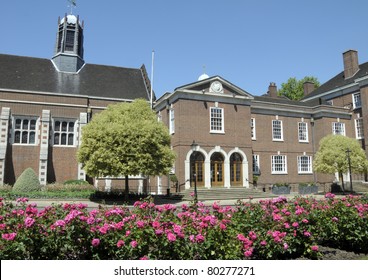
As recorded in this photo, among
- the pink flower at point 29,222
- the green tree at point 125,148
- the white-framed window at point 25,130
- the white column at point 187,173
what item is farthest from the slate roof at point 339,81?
the pink flower at point 29,222

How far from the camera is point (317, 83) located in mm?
57750

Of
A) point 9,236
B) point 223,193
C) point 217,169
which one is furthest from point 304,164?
point 9,236

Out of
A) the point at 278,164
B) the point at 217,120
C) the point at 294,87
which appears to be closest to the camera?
the point at 217,120

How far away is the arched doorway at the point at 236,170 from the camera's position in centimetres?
2948

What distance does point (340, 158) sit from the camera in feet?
96.3

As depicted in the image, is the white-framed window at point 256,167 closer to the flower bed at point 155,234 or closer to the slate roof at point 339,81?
the slate roof at point 339,81

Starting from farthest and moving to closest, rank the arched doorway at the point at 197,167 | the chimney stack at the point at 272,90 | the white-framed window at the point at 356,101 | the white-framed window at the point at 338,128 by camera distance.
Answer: the chimney stack at the point at 272,90 → the white-framed window at the point at 356,101 → the white-framed window at the point at 338,128 → the arched doorway at the point at 197,167

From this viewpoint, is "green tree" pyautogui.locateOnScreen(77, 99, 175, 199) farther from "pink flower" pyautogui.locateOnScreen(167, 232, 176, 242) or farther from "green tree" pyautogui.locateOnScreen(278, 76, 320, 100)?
"green tree" pyautogui.locateOnScreen(278, 76, 320, 100)

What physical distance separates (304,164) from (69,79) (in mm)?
27608

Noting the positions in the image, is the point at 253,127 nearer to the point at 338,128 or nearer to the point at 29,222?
the point at 338,128

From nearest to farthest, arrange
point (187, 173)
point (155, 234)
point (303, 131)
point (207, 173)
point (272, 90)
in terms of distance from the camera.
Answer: point (155, 234)
point (187, 173)
point (207, 173)
point (303, 131)
point (272, 90)

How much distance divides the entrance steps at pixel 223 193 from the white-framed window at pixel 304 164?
363 inches
